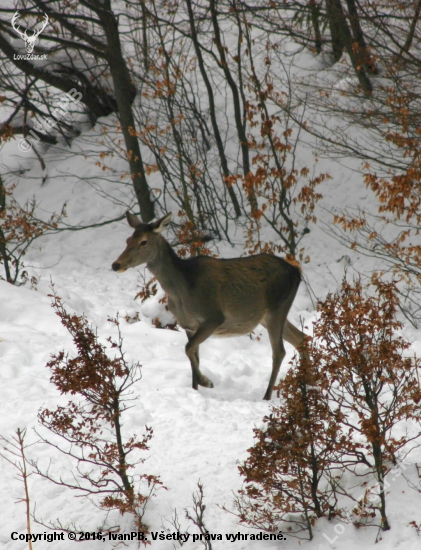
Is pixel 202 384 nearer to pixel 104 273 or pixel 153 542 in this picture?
pixel 153 542

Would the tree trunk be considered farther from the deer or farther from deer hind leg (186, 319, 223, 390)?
deer hind leg (186, 319, 223, 390)

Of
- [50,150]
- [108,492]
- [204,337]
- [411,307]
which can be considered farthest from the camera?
[50,150]

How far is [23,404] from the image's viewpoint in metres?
6.15

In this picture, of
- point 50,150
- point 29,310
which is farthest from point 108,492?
point 50,150

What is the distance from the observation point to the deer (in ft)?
23.0

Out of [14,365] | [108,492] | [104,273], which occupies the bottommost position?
[108,492]

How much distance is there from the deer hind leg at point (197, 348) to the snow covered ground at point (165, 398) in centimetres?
14

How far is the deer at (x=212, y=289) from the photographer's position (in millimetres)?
7004

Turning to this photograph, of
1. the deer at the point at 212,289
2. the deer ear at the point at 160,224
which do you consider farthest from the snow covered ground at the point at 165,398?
the deer ear at the point at 160,224

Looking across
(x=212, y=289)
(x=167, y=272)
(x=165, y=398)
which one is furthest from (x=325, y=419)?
(x=167, y=272)

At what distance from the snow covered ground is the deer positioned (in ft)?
1.95

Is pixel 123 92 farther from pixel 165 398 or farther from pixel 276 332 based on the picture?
pixel 165 398

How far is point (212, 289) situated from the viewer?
7.21m

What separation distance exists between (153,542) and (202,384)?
9.86ft
